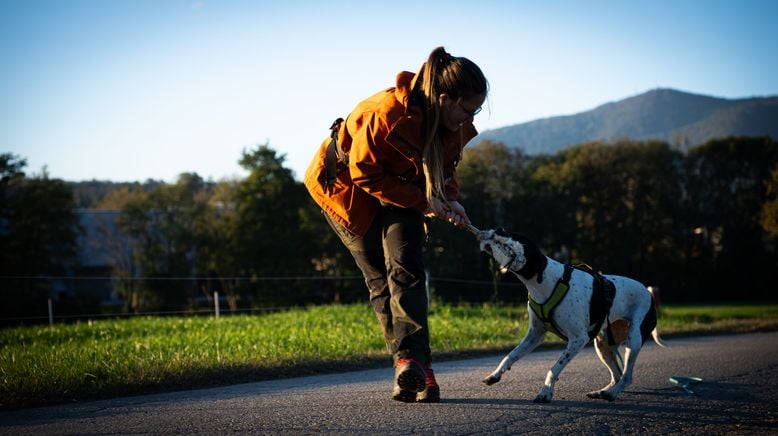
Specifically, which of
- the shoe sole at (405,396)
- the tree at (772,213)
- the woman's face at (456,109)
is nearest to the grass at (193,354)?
the shoe sole at (405,396)

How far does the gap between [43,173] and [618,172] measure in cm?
3794

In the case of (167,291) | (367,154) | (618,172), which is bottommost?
(167,291)

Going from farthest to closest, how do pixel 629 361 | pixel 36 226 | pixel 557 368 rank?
1. pixel 36 226
2. pixel 629 361
3. pixel 557 368

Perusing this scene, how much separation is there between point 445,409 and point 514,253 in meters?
1.21

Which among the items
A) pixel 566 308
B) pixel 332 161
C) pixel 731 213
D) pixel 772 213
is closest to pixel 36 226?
pixel 332 161

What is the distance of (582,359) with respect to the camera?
24.6 feet

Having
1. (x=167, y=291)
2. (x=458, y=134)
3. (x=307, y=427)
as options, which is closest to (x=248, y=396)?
(x=307, y=427)

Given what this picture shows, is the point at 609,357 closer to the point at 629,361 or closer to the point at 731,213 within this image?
the point at 629,361

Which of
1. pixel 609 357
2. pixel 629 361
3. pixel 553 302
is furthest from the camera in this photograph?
pixel 609 357

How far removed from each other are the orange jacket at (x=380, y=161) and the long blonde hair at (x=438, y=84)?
0.19 feet

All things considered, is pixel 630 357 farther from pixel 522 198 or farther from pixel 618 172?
pixel 618 172

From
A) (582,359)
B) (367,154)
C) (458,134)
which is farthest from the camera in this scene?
(582,359)

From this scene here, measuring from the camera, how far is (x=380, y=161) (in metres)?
4.29

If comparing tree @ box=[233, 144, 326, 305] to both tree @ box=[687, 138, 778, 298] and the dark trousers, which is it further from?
the dark trousers
